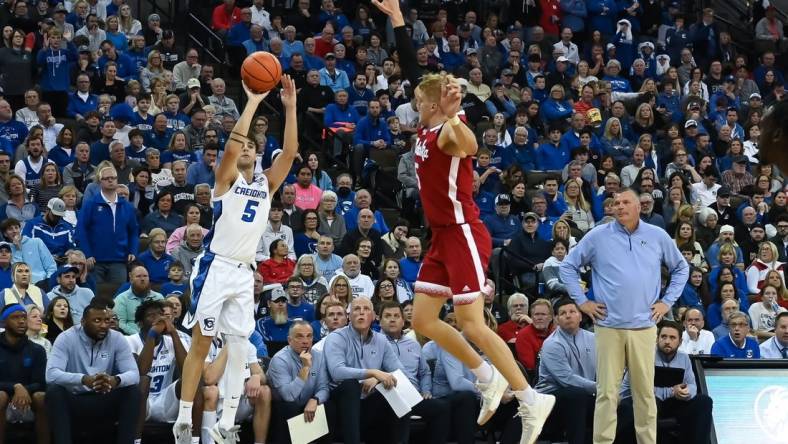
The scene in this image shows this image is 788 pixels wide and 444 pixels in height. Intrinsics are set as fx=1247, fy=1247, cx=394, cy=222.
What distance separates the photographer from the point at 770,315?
1571 cm

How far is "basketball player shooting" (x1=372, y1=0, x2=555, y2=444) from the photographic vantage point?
8078mm

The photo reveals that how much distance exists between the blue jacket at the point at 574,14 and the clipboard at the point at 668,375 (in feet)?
47.8

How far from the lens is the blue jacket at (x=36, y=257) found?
13.6 meters

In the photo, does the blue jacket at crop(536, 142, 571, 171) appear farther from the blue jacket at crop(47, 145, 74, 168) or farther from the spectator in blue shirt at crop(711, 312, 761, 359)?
the blue jacket at crop(47, 145, 74, 168)

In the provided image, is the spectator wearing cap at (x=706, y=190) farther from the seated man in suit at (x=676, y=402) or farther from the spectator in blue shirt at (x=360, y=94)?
the seated man in suit at (x=676, y=402)

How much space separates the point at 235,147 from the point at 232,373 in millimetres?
1601

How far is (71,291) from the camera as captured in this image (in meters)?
13.0

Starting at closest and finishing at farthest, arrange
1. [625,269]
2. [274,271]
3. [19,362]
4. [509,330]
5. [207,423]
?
1. [207,423]
2. [625,269]
3. [19,362]
4. [509,330]
5. [274,271]

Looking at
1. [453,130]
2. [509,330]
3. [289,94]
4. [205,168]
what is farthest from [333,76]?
[453,130]

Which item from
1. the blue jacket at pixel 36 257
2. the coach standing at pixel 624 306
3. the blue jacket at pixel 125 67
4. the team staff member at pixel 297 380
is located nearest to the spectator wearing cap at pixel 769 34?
the blue jacket at pixel 125 67

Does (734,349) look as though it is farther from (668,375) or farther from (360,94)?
(360,94)

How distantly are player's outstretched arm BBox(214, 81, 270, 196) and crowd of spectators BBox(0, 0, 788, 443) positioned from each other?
1.61 m

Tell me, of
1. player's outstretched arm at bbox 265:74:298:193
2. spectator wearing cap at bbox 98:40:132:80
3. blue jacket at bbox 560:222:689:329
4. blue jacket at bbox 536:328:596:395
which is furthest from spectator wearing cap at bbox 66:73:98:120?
player's outstretched arm at bbox 265:74:298:193

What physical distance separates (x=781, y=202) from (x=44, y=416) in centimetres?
1255
